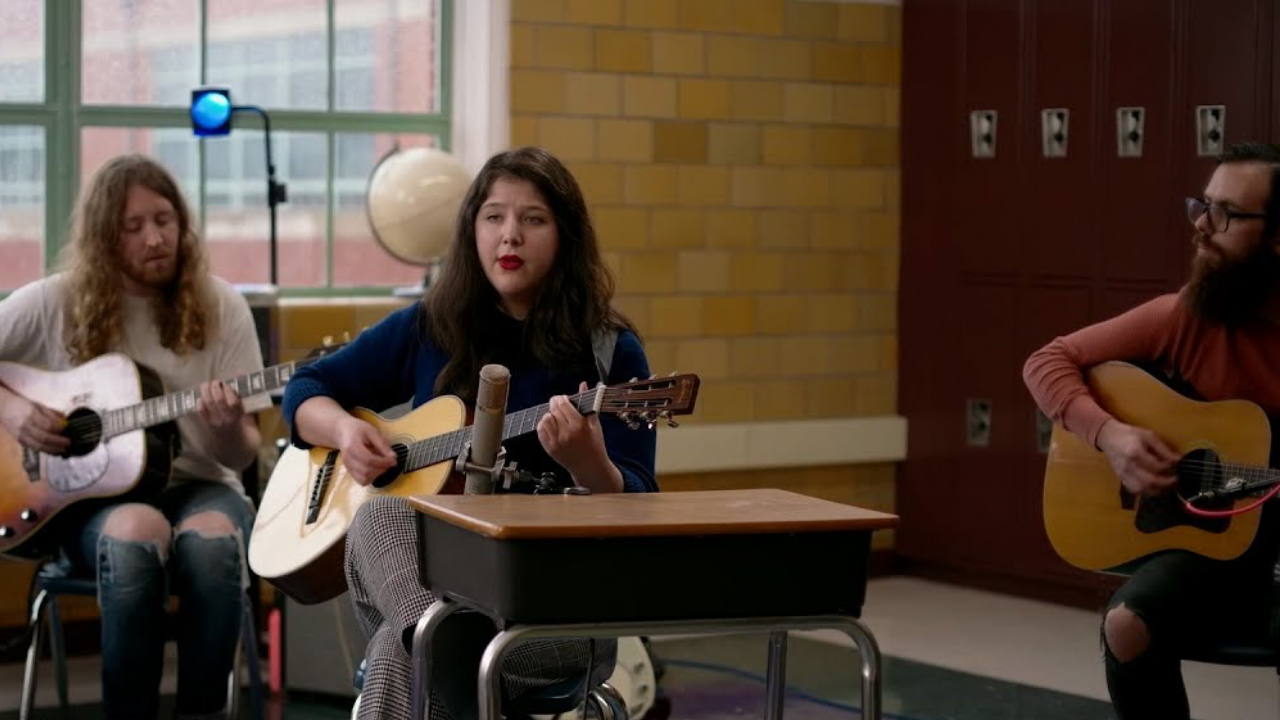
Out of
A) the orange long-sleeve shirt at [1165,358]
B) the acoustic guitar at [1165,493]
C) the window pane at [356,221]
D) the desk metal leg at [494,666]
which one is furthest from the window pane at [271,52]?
the desk metal leg at [494,666]

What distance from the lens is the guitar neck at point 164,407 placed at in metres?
4.07

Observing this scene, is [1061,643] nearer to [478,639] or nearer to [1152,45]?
[1152,45]

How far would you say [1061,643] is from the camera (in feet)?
17.9

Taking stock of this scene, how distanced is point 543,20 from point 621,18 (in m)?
0.27

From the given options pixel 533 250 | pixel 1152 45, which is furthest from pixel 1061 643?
pixel 533 250

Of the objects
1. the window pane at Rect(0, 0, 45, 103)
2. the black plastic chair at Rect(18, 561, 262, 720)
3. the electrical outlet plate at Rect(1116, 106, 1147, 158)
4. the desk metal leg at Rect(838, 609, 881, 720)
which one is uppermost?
the window pane at Rect(0, 0, 45, 103)

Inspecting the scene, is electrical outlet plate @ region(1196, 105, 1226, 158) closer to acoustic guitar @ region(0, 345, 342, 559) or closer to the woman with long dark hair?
the woman with long dark hair

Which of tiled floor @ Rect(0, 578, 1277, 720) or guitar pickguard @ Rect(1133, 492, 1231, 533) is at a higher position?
guitar pickguard @ Rect(1133, 492, 1231, 533)

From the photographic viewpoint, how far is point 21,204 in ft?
17.6

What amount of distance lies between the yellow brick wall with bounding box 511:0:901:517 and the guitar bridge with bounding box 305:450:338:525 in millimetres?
2282

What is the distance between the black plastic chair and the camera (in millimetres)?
4070

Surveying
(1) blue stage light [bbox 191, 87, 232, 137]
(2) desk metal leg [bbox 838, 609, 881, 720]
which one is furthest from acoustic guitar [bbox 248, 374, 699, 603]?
(1) blue stage light [bbox 191, 87, 232, 137]

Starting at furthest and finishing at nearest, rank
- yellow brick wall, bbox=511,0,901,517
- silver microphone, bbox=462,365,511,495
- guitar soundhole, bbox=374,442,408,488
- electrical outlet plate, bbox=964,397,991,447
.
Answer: electrical outlet plate, bbox=964,397,991,447
yellow brick wall, bbox=511,0,901,517
guitar soundhole, bbox=374,442,408,488
silver microphone, bbox=462,365,511,495

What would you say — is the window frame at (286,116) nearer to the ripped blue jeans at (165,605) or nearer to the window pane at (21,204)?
the window pane at (21,204)
